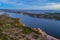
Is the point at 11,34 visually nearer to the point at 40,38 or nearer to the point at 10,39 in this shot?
the point at 10,39

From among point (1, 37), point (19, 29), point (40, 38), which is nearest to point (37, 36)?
point (40, 38)

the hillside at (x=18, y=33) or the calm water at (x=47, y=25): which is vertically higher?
the hillside at (x=18, y=33)

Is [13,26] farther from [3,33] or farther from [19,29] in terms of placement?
[3,33]

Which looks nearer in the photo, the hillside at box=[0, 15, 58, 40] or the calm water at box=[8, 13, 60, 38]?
the hillside at box=[0, 15, 58, 40]

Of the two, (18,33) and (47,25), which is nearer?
(18,33)

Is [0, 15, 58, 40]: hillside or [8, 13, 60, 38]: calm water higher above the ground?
[0, 15, 58, 40]: hillside

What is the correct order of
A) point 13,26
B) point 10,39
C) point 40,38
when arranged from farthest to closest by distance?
1. point 13,26
2. point 40,38
3. point 10,39

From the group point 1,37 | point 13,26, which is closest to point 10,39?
point 1,37

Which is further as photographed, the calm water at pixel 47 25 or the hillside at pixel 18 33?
the calm water at pixel 47 25

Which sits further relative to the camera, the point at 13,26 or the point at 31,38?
the point at 13,26

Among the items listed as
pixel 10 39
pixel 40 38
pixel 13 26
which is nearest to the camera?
pixel 10 39

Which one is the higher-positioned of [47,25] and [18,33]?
[18,33]
